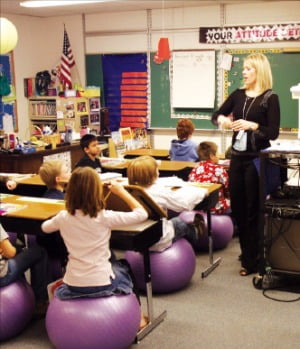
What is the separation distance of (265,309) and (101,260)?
1318mm

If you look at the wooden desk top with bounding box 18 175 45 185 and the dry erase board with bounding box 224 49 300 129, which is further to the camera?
the dry erase board with bounding box 224 49 300 129

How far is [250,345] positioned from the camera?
3.10m

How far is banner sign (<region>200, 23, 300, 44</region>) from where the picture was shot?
6681mm

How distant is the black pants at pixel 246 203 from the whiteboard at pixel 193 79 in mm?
3319

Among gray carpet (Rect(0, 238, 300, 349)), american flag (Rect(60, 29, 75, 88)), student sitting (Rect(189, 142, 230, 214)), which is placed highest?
american flag (Rect(60, 29, 75, 88))

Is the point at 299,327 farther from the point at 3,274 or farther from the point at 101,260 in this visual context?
the point at 3,274

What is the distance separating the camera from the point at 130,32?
25.6 ft

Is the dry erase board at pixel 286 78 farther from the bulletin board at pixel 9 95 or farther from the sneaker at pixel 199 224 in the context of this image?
the bulletin board at pixel 9 95

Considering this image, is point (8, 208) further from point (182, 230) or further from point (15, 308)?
point (182, 230)

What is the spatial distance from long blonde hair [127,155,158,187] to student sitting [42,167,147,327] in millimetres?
732

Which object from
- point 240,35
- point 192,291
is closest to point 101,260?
point 192,291

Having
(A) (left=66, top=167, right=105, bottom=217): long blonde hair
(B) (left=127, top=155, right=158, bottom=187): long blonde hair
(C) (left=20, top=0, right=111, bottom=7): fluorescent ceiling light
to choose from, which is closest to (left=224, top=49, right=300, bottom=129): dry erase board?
(C) (left=20, top=0, right=111, bottom=7): fluorescent ceiling light

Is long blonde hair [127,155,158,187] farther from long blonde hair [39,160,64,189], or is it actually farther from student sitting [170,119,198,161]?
student sitting [170,119,198,161]

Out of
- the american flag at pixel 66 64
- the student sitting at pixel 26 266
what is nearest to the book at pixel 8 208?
the student sitting at pixel 26 266
